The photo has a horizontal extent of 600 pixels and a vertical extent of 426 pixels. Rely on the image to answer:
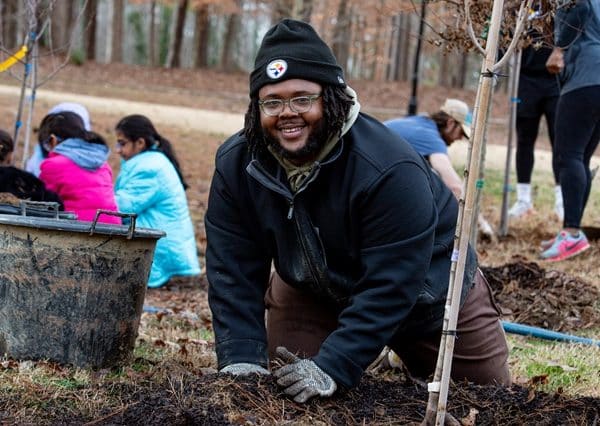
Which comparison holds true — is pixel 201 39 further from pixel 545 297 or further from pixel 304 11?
pixel 545 297

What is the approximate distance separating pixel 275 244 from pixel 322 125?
22.6 inches

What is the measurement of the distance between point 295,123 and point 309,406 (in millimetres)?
1024

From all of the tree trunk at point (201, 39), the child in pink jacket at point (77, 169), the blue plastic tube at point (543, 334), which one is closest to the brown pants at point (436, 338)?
the blue plastic tube at point (543, 334)

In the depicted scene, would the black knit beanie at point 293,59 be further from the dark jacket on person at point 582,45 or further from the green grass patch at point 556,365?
the dark jacket on person at point 582,45

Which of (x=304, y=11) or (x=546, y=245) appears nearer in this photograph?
(x=546, y=245)

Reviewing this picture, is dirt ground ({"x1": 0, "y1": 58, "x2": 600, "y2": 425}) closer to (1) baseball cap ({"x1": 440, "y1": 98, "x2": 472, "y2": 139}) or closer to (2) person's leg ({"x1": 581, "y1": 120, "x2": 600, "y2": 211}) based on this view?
(2) person's leg ({"x1": 581, "y1": 120, "x2": 600, "y2": 211})

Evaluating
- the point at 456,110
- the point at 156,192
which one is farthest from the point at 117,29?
the point at 456,110

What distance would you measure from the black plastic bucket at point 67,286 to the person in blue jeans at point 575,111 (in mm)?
4099

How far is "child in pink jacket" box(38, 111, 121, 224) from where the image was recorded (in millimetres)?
6449

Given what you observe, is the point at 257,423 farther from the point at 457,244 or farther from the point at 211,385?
the point at 457,244

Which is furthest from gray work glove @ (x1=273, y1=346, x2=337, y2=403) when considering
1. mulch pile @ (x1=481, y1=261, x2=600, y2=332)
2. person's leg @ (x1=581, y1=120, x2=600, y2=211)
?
person's leg @ (x1=581, y1=120, x2=600, y2=211)

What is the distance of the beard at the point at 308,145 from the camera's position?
11.2ft

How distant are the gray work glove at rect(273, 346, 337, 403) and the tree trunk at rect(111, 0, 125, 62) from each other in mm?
35712

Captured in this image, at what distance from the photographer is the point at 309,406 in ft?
10.9
